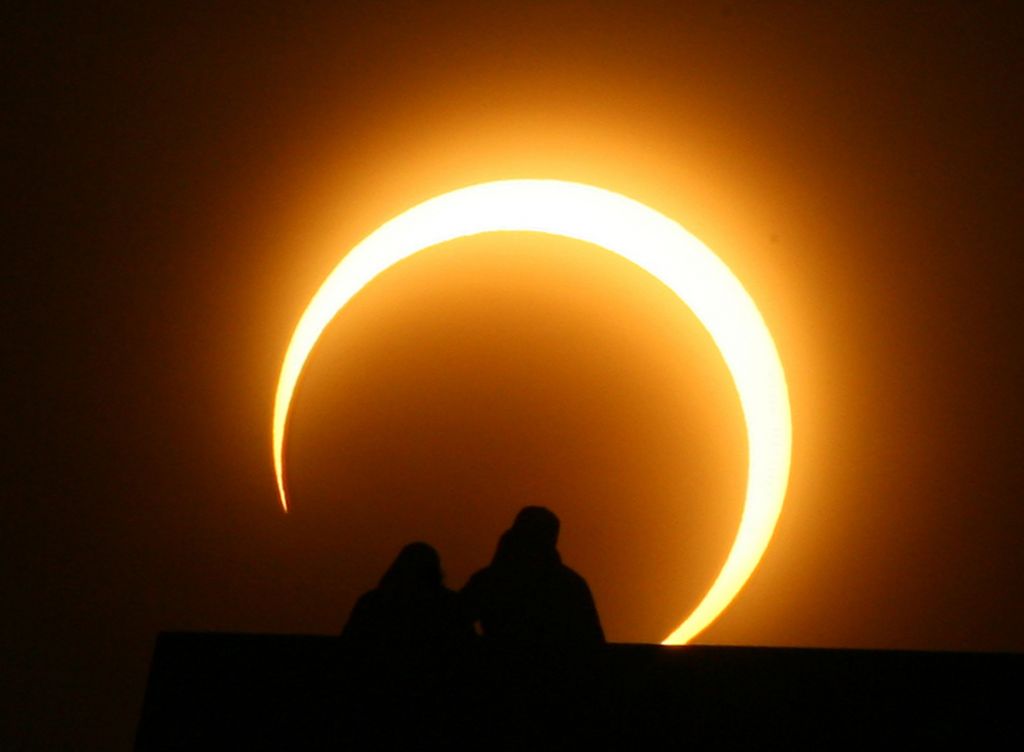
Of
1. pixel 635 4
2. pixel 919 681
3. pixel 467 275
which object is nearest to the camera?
pixel 919 681

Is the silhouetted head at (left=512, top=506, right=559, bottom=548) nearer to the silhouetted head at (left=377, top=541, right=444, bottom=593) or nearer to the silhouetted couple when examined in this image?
the silhouetted couple

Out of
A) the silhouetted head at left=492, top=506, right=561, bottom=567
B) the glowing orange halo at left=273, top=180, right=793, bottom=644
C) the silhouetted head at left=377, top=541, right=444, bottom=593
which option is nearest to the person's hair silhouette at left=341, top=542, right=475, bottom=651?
the silhouetted head at left=377, top=541, right=444, bottom=593

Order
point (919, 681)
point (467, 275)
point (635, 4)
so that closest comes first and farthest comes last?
point (919, 681)
point (635, 4)
point (467, 275)

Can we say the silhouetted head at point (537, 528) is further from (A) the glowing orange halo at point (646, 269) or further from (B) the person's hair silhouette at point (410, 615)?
(A) the glowing orange halo at point (646, 269)

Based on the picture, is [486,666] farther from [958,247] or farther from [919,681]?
[958,247]

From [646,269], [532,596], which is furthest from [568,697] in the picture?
[646,269]

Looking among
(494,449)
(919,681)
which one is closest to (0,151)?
(494,449)

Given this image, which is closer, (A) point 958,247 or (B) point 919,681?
(B) point 919,681

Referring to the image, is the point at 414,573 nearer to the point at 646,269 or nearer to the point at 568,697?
the point at 568,697
